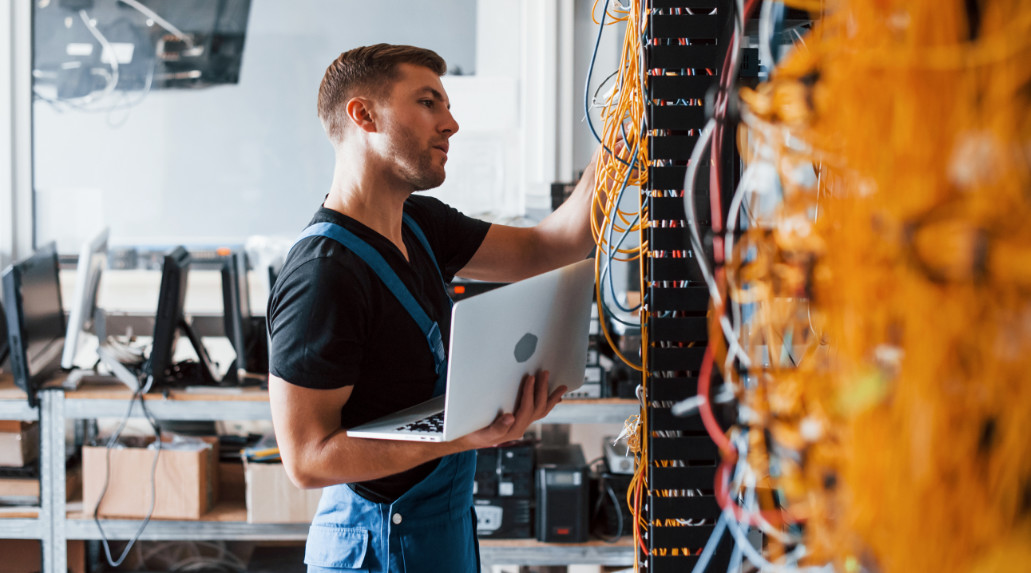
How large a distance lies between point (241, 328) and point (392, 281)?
1205mm

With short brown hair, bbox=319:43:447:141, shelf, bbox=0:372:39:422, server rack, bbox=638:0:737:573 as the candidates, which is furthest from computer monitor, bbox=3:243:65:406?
server rack, bbox=638:0:737:573

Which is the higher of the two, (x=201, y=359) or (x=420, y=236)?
(x=420, y=236)

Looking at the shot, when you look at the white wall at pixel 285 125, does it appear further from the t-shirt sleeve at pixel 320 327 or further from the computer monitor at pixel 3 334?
the t-shirt sleeve at pixel 320 327

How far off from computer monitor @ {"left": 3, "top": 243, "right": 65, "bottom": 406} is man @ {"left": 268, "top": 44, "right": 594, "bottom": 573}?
1.28 m

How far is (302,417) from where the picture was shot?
1.26 m

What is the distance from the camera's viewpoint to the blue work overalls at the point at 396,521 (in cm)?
137

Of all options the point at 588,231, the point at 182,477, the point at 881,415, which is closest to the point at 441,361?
the point at 588,231

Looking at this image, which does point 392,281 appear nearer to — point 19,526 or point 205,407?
point 205,407

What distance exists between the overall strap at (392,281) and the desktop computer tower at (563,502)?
101 centimetres

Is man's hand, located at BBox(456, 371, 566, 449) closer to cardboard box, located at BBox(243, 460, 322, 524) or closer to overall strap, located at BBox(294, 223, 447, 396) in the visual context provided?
overall strap, located at BBox(294, 223, 447, 396)

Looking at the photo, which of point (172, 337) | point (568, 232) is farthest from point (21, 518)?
point (568, 232)

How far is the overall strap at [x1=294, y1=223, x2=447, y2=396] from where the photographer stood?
135 centimetres

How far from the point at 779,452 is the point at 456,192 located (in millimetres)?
2410

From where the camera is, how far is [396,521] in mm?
1376
